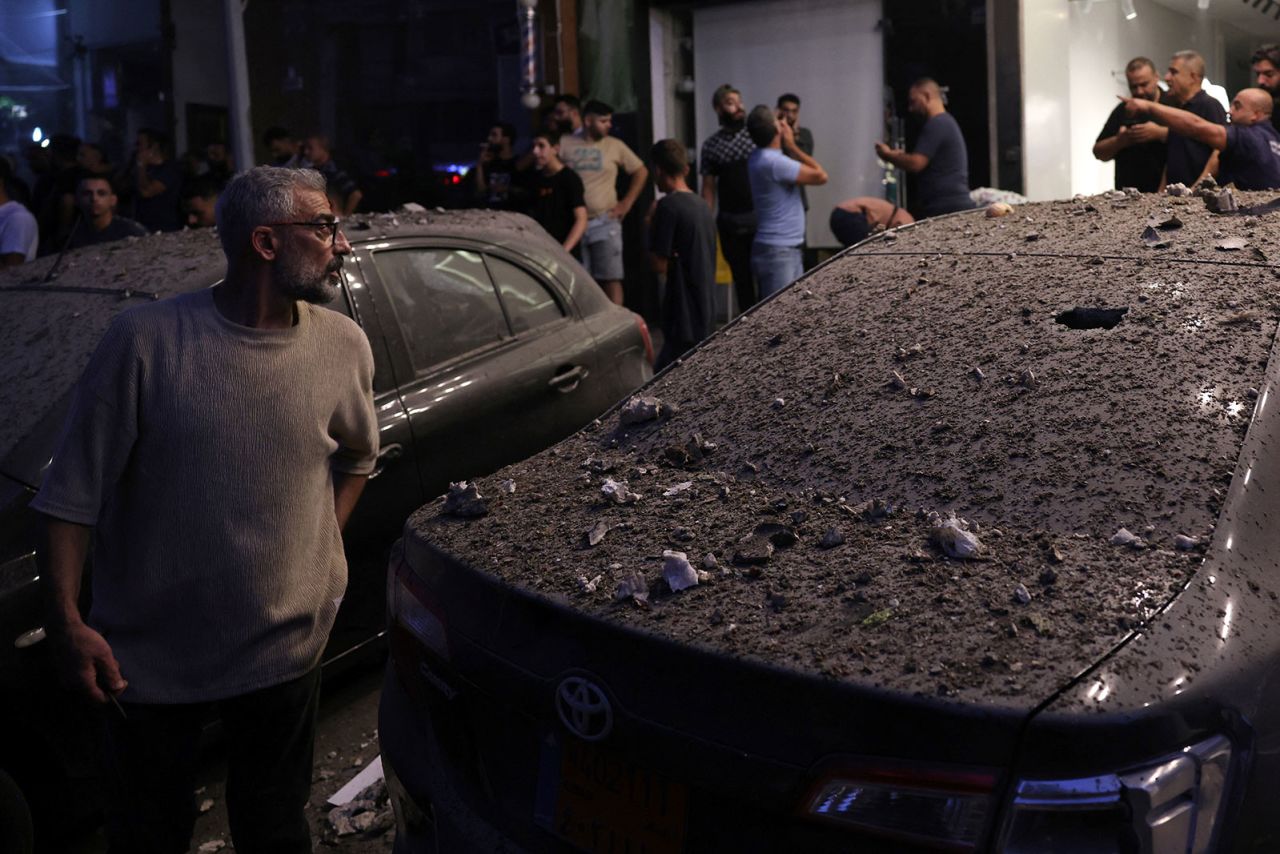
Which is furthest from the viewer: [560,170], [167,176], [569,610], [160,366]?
[167,176]

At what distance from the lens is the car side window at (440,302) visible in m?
4.61

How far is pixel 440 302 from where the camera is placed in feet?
15.6

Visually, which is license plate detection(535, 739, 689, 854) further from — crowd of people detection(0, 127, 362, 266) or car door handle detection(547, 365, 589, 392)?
crowd of people detection(0, 127, 362, 266)

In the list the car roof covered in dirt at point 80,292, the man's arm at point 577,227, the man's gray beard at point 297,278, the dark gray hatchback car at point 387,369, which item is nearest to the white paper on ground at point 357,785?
the dark gray hatchback car at point 387,369

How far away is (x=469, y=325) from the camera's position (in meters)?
4.84

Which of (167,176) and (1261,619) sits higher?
(167,176)

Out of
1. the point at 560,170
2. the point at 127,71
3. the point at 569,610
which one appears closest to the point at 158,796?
the point at 569,610

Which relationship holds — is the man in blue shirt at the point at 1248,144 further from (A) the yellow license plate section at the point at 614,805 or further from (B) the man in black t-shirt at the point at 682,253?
(A) the yellow license plate section at the point at 614,805

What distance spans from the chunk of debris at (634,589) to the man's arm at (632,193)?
8.40m

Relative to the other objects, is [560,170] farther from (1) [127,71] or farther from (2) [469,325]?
(1) [127,71]

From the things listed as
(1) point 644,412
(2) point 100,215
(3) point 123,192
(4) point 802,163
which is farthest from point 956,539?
(3) point 123,192

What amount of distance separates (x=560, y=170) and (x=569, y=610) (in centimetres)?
801

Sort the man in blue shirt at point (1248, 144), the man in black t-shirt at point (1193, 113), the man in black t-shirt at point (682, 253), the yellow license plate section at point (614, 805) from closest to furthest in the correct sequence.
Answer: the yellow license plate section at point (614, 805) < the man in blue shirt at point (1248, 144) < the man in black t-shirt at point (1193, 113) < the man in black t-shirt at point (682, 253)

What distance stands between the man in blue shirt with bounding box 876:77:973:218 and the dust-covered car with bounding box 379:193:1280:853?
17.1 ft
